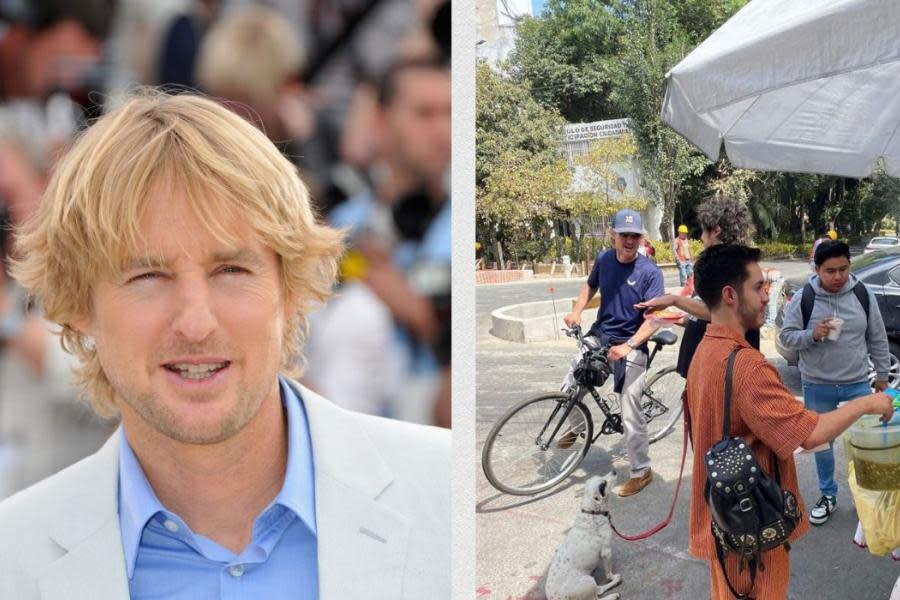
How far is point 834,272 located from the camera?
3658mm

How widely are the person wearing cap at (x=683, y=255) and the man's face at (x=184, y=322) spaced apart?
608cm

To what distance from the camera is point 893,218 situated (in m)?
6.54

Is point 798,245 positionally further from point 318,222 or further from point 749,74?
point 318,222

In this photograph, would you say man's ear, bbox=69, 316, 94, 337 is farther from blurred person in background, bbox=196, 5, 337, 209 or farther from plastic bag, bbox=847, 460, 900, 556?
plastic bag, bbox=847, 460, 900, 556

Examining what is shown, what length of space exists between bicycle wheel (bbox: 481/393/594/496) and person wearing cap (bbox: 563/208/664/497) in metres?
0.25

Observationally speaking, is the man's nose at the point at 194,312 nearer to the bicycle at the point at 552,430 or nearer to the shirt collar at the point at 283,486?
the shirt collar at the point at 283,486

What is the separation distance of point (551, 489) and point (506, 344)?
3.62 m

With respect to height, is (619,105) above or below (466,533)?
above

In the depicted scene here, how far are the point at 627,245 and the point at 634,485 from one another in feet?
4.21

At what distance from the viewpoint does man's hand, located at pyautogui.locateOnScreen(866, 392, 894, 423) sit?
7.29 feet

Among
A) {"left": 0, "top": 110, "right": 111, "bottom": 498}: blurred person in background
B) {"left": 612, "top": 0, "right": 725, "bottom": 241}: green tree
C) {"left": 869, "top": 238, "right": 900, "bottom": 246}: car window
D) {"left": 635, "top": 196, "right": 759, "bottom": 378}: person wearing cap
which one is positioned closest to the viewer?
{"left": 0, "top": 110, "right": 111, "bottom": 498}: blurred person in background

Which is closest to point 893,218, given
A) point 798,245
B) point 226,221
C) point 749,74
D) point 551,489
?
point 798,245

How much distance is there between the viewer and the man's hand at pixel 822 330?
3.67m

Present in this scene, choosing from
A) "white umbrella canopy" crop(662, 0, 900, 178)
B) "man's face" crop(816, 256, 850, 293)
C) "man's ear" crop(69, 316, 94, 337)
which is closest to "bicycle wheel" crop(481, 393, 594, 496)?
"man's face" crop(816, 256, 850, 293)
